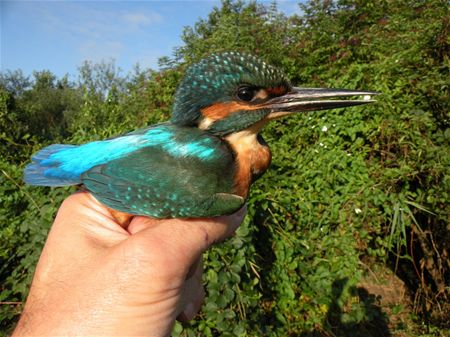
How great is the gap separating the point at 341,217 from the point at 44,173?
218 centimetres

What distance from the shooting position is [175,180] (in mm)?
1334

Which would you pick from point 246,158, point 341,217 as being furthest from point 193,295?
point 341,217

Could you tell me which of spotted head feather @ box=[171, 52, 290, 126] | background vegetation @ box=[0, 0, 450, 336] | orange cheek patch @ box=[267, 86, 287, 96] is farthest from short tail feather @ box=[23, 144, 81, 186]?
orange cheek patch @ box=[267, 86, 287, 96]

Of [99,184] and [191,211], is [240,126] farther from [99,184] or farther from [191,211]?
[99,184]

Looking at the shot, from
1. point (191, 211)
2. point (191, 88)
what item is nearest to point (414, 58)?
point (191, 88)

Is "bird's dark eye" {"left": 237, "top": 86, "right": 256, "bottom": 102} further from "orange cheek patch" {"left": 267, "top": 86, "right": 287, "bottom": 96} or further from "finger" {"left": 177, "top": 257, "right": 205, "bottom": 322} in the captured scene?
"finger" {"left": 177, "top": 257, "right": 205, "bottom": 322}

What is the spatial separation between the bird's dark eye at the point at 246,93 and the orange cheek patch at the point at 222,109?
28 mm

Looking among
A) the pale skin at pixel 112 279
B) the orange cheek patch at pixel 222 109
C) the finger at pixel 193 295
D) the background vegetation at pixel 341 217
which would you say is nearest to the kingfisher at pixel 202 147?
the orange cheek patch at pixel 222 109

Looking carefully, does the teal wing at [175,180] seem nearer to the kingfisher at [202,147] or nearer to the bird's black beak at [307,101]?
the kingfisher at [202,147]

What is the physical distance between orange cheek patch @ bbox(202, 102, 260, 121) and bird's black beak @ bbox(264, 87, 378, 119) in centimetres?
9

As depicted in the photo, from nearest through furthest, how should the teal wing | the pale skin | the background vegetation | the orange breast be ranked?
the pale skin, the teal wing, the orange breast, the background vegetation

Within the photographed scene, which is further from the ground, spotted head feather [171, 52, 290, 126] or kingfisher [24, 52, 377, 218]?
spotted head feather [171, 52, 290, 126]

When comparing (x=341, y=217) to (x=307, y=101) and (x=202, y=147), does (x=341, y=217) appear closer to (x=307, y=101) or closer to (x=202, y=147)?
(x=307, y=101)

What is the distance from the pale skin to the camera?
Result: 105 cm
